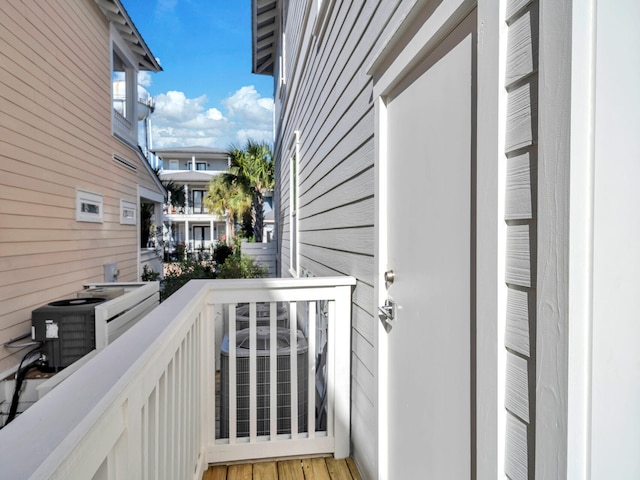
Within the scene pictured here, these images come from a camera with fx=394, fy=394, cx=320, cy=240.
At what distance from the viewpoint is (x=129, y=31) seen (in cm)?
755

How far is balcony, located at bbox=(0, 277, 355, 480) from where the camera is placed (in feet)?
1.93

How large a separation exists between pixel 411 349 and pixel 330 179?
5.89 feet

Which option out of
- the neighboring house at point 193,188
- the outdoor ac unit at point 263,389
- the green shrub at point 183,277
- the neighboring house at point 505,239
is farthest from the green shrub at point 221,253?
the neighboring house at point 505,239

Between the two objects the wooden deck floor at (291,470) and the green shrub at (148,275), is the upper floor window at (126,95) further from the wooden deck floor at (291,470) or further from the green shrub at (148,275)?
the wooden deck floor at (291,470)

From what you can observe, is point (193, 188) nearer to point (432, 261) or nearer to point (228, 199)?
point (228, 199)

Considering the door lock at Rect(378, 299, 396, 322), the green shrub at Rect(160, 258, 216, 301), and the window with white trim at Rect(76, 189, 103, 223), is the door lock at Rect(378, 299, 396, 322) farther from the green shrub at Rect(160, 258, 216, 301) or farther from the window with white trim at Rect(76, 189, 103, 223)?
the green shrub at Rect(160, 258, 216, 301)

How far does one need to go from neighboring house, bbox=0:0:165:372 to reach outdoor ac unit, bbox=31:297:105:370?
0.76 feet

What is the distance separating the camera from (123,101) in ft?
26.9

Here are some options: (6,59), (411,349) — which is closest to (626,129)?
(411,349)

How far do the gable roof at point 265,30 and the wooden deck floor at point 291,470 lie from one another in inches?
336

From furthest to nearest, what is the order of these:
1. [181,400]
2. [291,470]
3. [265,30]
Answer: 1. [265,30]
2. [291,470]
3. [181,400]

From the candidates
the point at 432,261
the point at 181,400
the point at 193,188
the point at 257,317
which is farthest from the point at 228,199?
the point at 432,261

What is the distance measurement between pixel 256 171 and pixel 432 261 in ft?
45.3

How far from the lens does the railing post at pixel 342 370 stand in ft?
7.28
